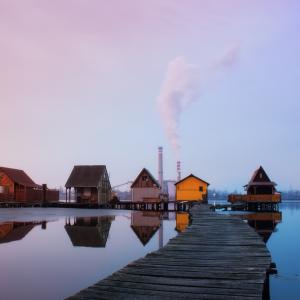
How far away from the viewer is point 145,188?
7188 cm

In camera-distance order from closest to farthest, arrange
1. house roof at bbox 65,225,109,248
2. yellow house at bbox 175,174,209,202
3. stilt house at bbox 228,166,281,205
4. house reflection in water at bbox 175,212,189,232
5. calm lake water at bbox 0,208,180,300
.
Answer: calm lake water at bbox 0,208,180,300 < house roof at bbox 65,225,109,248 < house reflection in water at bbox 175,212,189,232 < stilt house at bbox 228,166,281,205 < yellow house at bbox 175,174,209,202

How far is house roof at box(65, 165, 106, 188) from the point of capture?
72562 mm

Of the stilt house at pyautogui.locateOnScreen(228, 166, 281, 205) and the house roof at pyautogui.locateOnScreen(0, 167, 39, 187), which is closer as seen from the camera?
the stilt house at pyautogui.locateOnScreen(228, 166, 281, 205)

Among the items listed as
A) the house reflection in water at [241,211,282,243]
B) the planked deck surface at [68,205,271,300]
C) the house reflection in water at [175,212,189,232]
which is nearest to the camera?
the planked deck surface at [68,205,271,300]

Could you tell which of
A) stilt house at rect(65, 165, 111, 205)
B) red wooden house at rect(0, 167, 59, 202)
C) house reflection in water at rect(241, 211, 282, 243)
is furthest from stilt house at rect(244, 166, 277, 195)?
red wooden house at rect(0, 167, 59, 202)

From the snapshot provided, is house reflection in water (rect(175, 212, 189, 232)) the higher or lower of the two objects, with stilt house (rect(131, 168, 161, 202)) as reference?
lower

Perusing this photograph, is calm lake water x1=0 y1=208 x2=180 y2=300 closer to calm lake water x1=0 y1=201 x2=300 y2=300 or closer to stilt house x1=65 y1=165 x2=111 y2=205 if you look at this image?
calm lake water x1=0 y1=201 x2=300 y2=300

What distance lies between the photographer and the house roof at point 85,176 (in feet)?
238

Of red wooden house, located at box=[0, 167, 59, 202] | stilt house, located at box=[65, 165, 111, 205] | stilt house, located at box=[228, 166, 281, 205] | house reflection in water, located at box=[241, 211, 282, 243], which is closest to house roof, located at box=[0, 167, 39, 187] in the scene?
red wooden house, located at box=[0, 167, 59, 202]

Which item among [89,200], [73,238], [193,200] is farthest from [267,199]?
[73,238]

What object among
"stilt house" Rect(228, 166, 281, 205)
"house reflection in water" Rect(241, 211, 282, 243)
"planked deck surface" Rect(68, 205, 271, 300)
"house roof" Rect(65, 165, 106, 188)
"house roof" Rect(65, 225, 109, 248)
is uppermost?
"house roof" Rect(65, 165, 106, 188)

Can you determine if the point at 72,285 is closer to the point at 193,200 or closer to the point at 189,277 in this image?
the point at 189,277

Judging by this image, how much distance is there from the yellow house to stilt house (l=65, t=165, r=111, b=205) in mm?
15339

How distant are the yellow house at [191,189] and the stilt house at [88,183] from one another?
50.3 ft
